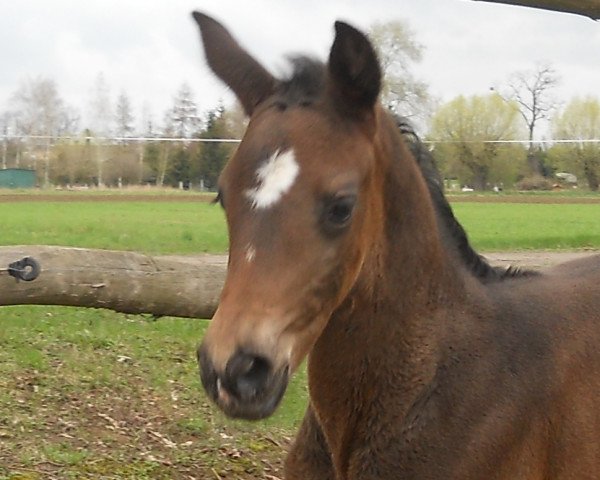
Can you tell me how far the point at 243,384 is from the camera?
7.57 feet

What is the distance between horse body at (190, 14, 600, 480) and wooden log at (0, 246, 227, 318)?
3.02 meters

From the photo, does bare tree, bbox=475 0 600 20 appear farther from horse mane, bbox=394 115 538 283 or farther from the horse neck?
the horse neck

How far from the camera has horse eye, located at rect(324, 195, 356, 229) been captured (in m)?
2.60

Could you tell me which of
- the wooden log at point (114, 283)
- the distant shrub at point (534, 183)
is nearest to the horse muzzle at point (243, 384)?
the wooden log at point (114, 283)

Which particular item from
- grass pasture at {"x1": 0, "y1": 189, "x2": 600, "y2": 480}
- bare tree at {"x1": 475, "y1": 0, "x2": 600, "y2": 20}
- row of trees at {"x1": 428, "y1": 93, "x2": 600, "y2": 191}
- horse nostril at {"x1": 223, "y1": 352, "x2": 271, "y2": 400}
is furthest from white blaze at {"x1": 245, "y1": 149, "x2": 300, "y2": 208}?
row of trees at {"x1": 428, "y1": 93, "x2": 600, "y2": 191}

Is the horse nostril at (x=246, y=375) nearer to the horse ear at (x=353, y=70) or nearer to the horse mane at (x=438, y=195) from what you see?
the horse ear at (x=353, y=70)

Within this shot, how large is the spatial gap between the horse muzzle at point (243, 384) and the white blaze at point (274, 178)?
49cm

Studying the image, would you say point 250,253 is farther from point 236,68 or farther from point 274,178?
point 236,68

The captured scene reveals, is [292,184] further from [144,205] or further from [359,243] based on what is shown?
[144,205]

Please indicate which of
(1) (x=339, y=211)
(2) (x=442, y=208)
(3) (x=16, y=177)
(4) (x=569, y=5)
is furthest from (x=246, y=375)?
(3) (x=16, y=177)

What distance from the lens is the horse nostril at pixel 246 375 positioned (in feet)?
7.52

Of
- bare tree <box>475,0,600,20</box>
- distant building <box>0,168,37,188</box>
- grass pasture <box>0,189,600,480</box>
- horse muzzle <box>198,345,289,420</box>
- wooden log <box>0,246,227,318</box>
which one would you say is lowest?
distant building <box>0,168,37,188</box>

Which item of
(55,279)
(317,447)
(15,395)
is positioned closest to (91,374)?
(15,395)

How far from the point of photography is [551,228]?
24266 mm
